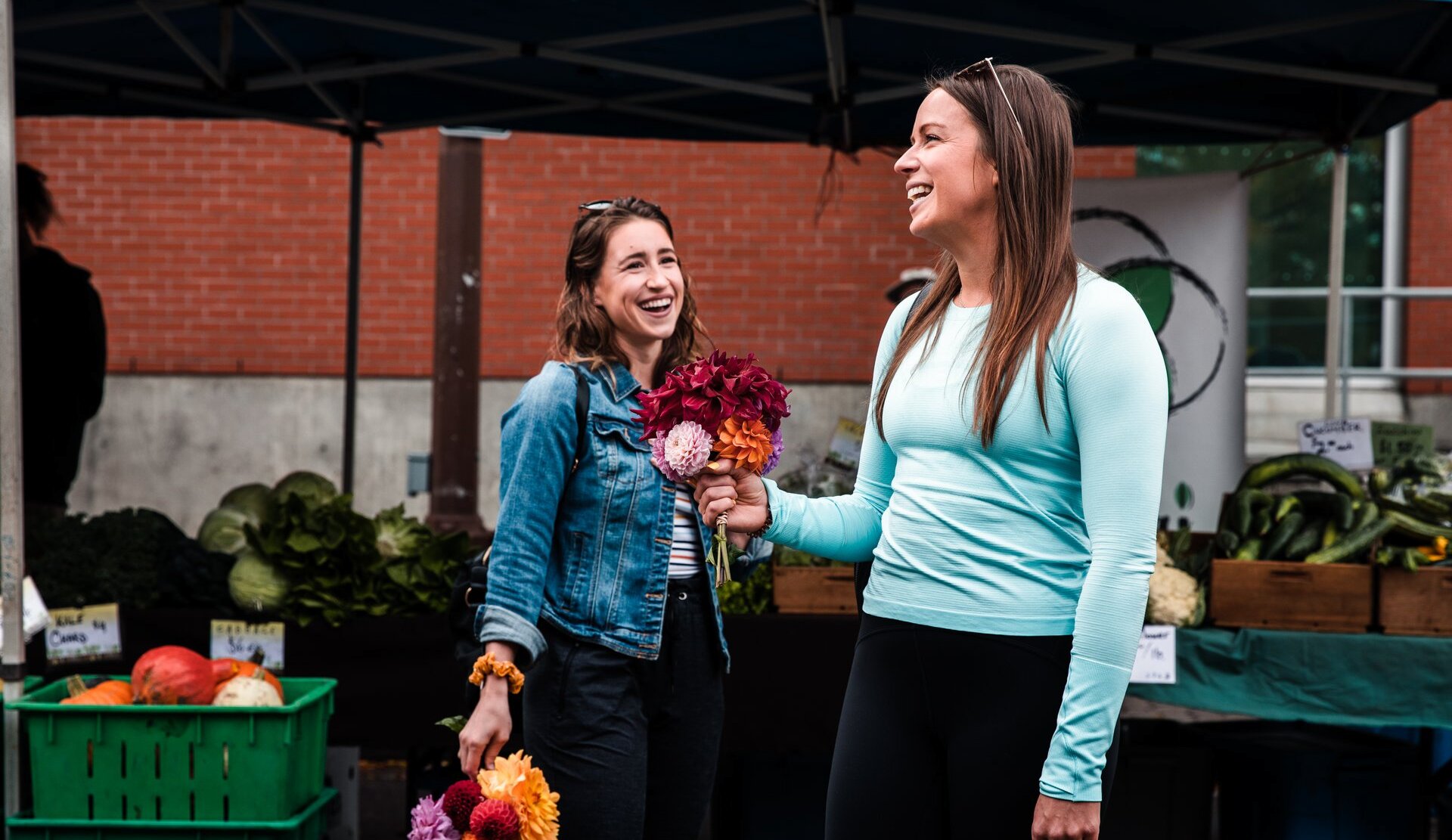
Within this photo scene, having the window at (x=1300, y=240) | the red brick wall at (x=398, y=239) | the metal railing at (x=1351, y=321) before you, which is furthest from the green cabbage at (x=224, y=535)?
the window at (x=1300, y=240)

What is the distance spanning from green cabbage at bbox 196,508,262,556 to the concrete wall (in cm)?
408

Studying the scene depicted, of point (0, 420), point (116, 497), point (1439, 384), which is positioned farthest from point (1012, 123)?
point (116, 497)

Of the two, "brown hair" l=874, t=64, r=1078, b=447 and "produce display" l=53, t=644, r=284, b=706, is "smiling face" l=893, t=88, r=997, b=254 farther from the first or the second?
"produce display" l=53, t=644, r=284, b=706

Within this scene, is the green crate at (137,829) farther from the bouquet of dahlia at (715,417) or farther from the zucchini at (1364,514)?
the zucchini at (1364,514)

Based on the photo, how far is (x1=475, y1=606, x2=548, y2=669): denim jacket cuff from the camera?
2.47 metres

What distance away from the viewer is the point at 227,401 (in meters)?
8.98

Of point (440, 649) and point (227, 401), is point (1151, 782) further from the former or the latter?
point (227, 401)

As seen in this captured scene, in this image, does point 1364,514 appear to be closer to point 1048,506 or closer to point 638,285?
point 638,285

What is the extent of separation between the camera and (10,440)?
3248mm

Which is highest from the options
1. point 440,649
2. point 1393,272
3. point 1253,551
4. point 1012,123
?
point 1393,272

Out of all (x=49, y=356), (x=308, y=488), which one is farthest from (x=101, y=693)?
(x=49, y=356)

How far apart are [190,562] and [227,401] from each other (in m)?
4.91

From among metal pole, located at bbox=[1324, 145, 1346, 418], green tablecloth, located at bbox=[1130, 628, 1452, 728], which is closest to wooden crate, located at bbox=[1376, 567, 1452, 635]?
green tablecloth, located at bbox=[1130, 628, 1452, 728]

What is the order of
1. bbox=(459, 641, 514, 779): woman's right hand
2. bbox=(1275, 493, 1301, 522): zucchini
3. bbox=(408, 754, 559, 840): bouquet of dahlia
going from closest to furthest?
1. bbox=(408, 754, 559, 840): bouquet of dahlia
2. bbox=(459, 641, 514, 779): woman's right hand
3. bbox=(1275, 493, 1301, 522): zucchini
